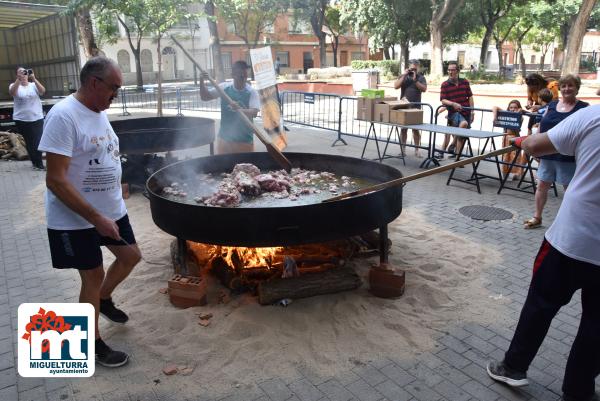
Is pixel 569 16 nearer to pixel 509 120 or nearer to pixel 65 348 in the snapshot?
pixel 509 120

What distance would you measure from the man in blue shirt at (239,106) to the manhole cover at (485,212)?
3.28 metres

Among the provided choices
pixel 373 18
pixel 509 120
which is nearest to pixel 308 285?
pixel 509 120

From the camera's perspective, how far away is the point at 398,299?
160 inches

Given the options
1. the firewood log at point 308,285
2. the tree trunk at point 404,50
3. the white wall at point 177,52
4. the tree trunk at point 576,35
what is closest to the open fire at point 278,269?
the firewood log at point 308,285

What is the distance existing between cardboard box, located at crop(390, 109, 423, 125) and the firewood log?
5.32m

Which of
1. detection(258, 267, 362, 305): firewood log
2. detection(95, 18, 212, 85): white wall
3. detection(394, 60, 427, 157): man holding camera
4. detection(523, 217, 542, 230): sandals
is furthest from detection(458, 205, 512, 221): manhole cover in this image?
detection(95, 18, 212, 85): white wall

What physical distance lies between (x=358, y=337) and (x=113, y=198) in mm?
2039

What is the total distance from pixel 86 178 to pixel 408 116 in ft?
22.9

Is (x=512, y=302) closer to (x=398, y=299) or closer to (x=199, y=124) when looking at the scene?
(x=398, y=299)

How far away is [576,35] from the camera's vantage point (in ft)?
67.0

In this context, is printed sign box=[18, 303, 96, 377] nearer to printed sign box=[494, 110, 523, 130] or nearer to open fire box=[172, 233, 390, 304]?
open fire box=[172, 233, 390, 304]

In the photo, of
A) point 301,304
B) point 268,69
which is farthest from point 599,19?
point 301,304

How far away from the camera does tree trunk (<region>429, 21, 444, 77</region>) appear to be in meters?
25.4

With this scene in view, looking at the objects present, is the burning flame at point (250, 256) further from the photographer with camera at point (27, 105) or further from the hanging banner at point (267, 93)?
the photographer with camera at point (27, 105)
